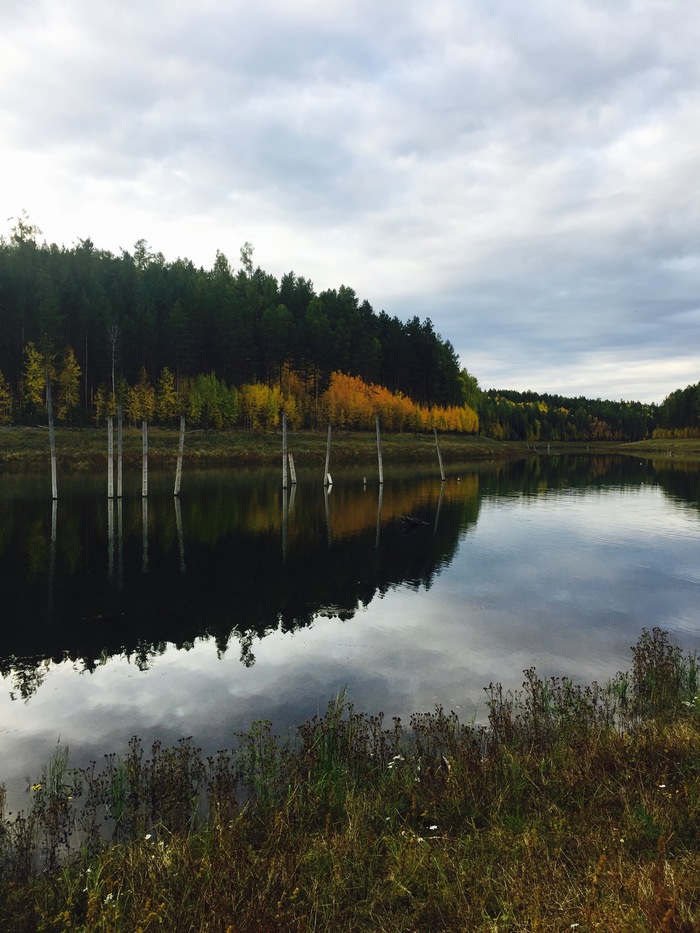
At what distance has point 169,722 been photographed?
13.6 metres

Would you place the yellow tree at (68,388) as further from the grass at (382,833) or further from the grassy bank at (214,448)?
the grass at (382,833)

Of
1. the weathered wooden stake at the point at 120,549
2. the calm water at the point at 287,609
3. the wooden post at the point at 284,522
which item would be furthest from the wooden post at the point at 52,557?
the wooden post at the point at 284,522

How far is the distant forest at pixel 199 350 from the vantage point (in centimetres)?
8906

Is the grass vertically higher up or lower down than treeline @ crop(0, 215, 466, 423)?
lower down

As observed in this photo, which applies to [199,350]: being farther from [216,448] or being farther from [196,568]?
[196,568]

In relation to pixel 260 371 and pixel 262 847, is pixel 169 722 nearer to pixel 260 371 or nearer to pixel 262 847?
pixel 262 847

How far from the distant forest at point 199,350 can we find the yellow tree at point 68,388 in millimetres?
223

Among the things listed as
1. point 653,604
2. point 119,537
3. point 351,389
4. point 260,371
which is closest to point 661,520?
point 653,604

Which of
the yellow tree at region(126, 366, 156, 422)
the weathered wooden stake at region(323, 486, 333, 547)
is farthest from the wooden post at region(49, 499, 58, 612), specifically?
the yellow tree at region(126, 366, 156, 422)

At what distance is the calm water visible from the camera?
14680mm

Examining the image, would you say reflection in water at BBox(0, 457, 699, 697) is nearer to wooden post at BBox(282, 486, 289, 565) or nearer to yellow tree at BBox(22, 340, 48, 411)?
wooden post at BBox(282, 486, 289, 565)

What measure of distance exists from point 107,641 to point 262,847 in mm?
13413

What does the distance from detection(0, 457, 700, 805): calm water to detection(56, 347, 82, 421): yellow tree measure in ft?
131

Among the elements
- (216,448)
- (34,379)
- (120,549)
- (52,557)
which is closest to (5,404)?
(34,379)
